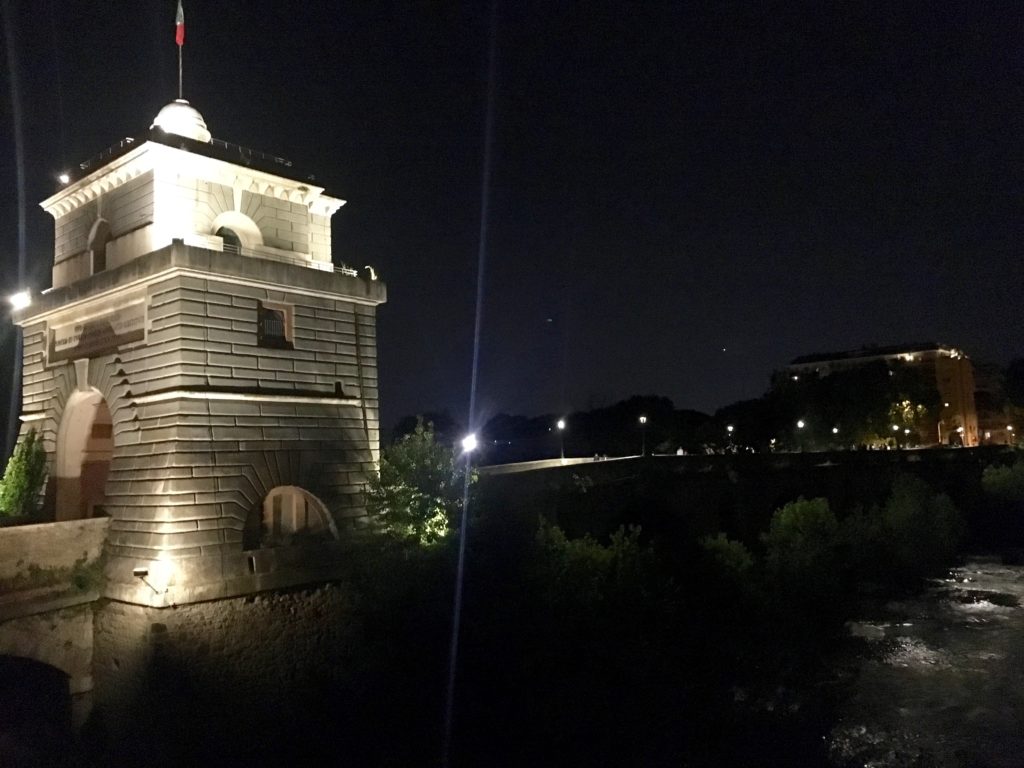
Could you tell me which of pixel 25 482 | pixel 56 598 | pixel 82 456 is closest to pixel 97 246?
pixel 82 456

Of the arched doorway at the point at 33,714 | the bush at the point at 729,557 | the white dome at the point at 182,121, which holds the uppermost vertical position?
the white dome at the point at 182,121

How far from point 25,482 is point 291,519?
6.92 meters

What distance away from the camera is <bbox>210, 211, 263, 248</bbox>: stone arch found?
20266mm

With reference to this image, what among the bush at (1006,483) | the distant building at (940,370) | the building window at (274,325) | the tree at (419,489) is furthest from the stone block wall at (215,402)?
the distant building at (940,370)

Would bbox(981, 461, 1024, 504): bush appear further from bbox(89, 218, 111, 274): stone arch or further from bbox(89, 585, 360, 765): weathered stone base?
bbox(89, 218, 111, 274): stone arch

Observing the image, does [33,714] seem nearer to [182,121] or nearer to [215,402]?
[215,402]

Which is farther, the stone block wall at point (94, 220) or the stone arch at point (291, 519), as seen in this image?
the stone arch at point (291, 519)

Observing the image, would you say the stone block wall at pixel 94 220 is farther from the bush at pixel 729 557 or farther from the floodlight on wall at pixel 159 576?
the bush at pixel 729 557

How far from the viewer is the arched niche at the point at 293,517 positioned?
20406mm

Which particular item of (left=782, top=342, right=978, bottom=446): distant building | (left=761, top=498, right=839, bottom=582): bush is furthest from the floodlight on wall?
(left=782, top=342, right=978, bottom=446): distant building

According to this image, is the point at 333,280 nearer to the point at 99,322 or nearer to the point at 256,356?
the point at 256,356

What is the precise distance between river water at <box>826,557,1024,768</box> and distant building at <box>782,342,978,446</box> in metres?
75.5

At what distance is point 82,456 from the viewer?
22.0 meters

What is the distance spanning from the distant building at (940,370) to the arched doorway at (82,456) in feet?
308
